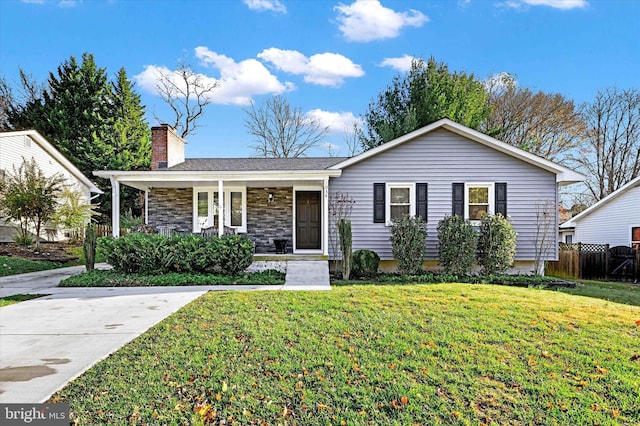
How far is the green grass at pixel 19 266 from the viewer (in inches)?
466

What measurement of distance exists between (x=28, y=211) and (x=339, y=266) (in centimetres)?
1231

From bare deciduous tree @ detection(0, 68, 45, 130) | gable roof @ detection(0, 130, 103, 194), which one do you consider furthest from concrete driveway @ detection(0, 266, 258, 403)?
bare deciduous tree @ detection(0, 68, 45, 130)

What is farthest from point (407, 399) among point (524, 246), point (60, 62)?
point (60, 62)

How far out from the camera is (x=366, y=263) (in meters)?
11.0

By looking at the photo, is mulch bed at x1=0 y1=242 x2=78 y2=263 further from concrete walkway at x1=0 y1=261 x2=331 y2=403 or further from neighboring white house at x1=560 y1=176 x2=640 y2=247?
neighboring white house at x1=560 y1=176 x2=640 y2=247

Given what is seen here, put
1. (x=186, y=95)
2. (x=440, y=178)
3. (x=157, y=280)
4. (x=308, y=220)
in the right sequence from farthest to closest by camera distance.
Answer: (x=186, y=95) → (x=308, y=220) → (x=440, y=178) → (x=157, y=280)

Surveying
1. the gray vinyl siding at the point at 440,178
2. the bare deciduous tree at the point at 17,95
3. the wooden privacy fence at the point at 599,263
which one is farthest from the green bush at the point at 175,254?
the bare deciduous tree at the point at 17,95

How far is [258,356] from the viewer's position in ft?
14.2

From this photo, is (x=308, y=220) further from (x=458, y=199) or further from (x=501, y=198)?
(x=501, y=198)

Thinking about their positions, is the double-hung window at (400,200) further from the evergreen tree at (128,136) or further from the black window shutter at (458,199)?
the evergreen tree at (128,136)

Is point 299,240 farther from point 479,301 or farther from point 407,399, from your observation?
point 407,399

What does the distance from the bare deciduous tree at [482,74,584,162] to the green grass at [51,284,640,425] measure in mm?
22398

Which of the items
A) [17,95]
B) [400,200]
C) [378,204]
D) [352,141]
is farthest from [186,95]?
[400,200]
